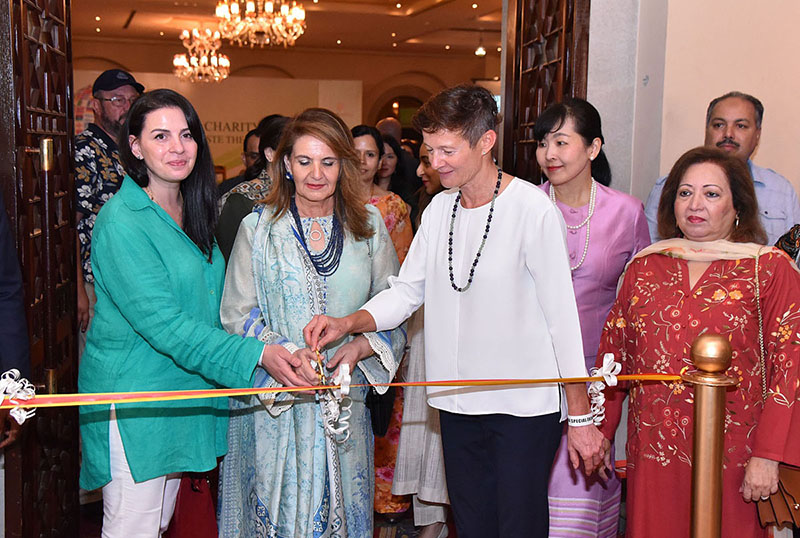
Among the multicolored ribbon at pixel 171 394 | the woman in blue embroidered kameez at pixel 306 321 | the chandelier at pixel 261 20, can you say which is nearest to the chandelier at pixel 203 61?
the chandelier at pixel 261 20

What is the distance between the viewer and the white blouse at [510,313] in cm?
249

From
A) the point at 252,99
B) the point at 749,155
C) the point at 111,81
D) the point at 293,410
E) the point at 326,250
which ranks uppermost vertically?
the point at 252,99

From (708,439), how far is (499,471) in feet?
2.18

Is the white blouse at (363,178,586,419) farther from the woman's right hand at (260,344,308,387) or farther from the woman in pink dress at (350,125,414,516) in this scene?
the woman in pink dress at (350,125,414,516)

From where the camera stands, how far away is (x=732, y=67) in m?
4.64

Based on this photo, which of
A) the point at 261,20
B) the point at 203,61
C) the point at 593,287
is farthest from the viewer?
the point at 203,61

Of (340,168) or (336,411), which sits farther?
(340,168)

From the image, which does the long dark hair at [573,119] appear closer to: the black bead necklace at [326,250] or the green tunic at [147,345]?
the black bead necklace at [326,250]

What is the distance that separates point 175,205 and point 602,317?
173cm

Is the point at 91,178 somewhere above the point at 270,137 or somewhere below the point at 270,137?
below

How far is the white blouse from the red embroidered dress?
16.0 inches

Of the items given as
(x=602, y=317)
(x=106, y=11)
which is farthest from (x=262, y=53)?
(x=602, y=317)

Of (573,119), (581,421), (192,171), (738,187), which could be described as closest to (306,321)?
(192,171)

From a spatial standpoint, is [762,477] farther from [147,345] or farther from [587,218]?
[147,345]
